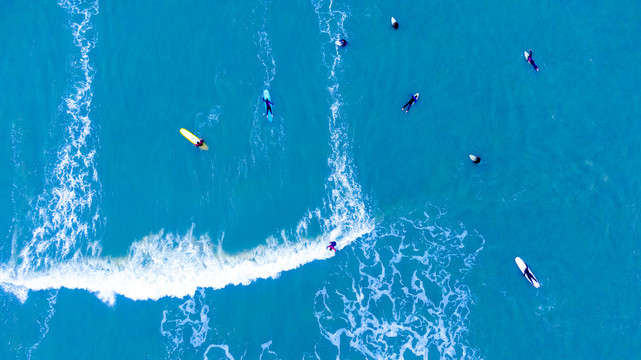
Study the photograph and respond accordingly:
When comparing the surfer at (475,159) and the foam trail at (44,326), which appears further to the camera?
the foam trail at (44,326)

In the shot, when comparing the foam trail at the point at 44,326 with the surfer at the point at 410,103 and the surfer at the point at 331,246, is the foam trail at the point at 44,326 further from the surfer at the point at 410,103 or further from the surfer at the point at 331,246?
the surfer at the point at 410,103

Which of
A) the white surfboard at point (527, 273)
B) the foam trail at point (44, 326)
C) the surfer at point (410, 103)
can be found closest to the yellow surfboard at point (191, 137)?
the surfer at point (410, 103)

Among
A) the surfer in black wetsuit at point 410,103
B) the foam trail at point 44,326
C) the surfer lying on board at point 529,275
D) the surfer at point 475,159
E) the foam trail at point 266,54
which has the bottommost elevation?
the surfer lying on board at point 529,275

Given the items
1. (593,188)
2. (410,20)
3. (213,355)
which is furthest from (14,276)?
(593,188)

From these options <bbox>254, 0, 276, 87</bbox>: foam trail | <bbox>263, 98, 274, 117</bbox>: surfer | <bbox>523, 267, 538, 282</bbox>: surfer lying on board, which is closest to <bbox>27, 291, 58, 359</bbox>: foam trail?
<bbox>263, 98, 274, 117</bbox>: surfer

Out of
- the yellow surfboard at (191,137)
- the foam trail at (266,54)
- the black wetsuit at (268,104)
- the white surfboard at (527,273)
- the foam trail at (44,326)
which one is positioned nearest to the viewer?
the white surfboard at (527,273)

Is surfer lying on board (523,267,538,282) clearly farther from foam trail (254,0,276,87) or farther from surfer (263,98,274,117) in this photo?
foam trail (254,0,276,87)
